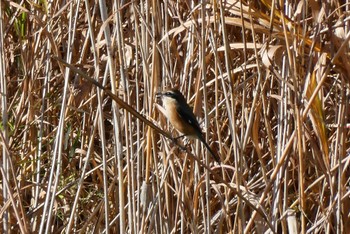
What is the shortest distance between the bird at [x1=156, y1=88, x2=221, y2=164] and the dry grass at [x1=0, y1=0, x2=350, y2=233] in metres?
0.05

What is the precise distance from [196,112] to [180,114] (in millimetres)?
59

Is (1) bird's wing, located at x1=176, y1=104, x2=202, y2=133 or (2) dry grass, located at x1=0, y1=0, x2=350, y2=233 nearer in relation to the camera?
(2) dry grass, located at x1=0, y1=0, x2=350, y2=233

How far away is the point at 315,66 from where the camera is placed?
2.01 meters

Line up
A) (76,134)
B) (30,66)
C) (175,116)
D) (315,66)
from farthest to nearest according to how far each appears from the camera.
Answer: (76,134), (30,66), (175,116), (315,66)

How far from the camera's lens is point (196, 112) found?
2.35 meters

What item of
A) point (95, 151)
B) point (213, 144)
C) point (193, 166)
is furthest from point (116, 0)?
point (95, 151)

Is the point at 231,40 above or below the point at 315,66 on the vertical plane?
above

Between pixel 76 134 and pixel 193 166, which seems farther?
pixel 76 134

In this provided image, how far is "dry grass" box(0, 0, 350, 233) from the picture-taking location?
1995 mm

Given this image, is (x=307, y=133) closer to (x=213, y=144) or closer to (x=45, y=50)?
(x=213, y=144)

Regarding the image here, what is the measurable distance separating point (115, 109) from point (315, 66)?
632 millimetres

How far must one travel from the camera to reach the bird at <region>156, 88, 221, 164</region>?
223 cm

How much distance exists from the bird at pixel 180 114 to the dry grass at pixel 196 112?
45mm

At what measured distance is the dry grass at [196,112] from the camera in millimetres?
1995
